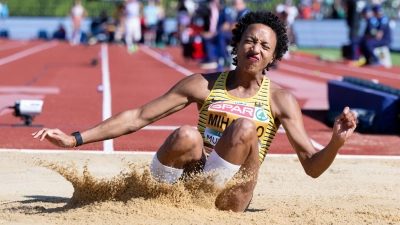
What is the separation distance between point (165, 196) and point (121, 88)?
9.73m

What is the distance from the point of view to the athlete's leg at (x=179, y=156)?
171 inches

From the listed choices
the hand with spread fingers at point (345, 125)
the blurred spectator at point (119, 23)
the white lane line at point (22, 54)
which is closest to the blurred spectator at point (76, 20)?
the blurred spectator at point (119, 23)

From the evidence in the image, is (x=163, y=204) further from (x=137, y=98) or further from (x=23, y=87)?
(x=23, y=87)

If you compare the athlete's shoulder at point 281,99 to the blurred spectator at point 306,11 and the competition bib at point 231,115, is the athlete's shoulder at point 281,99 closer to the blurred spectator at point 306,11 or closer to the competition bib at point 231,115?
the competition bib at point 231,115

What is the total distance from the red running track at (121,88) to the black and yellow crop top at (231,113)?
2.91m

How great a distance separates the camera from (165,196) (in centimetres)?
454

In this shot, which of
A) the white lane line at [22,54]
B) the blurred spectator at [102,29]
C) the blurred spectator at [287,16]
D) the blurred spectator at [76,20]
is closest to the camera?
the blurred spectator at [287,16]

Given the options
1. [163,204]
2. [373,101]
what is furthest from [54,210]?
[373,101]

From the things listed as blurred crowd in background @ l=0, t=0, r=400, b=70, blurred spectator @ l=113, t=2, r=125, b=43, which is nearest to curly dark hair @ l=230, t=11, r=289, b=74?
blurred crowd in background @ l=0, t=0, r=400, b=70

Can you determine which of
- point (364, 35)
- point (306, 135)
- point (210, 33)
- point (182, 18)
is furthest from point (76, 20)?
point (306, 135)

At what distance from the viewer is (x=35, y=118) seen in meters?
9.62

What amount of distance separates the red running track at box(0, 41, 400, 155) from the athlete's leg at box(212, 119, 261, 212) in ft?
9.66

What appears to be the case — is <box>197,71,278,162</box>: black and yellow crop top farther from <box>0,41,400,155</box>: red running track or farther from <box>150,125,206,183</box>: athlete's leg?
<box>0,41,400,155</box>: red running track

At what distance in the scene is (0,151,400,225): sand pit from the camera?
4.45m
